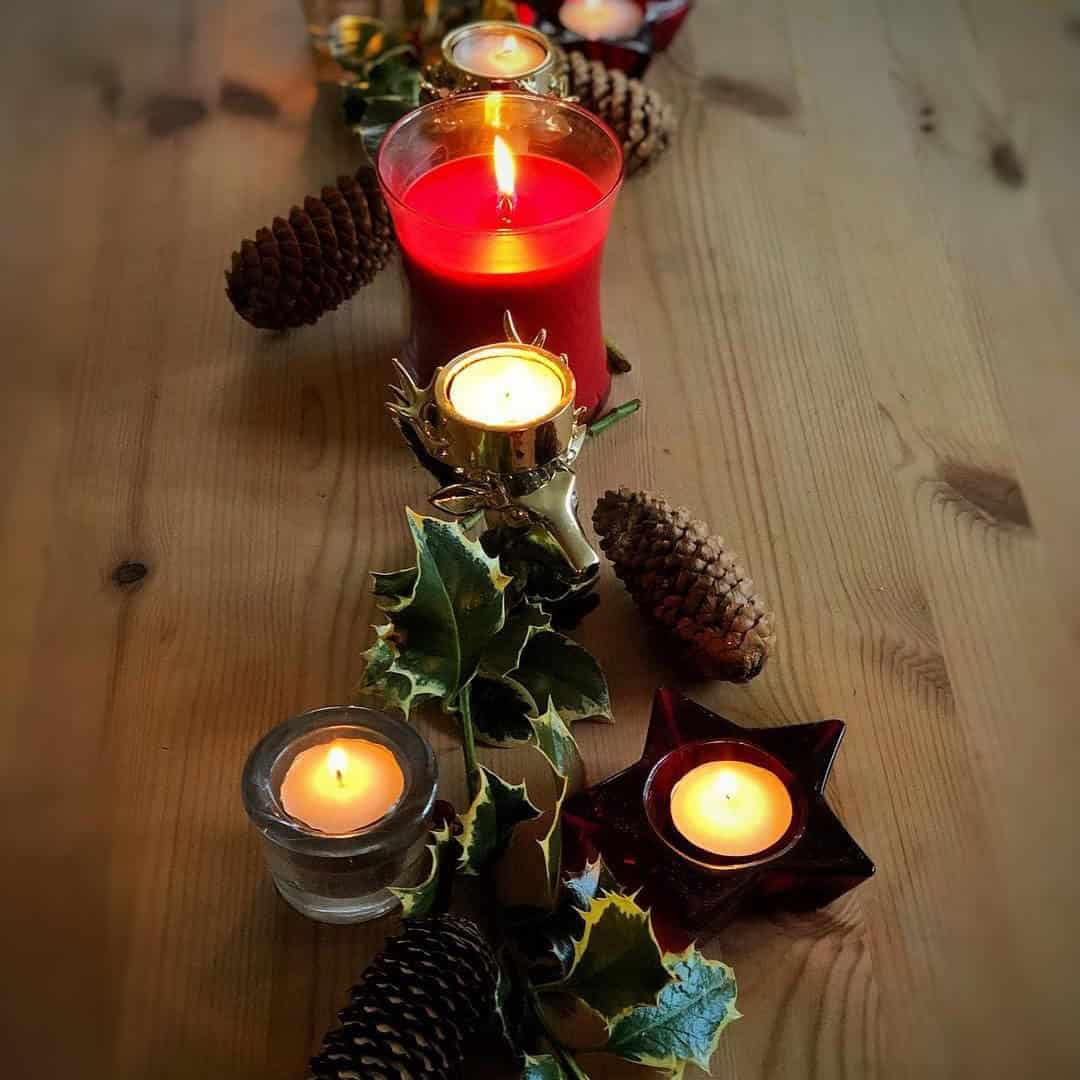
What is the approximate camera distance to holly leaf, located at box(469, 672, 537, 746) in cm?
62

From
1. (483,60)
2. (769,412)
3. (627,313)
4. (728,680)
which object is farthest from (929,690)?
(483,60)

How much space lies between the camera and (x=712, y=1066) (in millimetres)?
522

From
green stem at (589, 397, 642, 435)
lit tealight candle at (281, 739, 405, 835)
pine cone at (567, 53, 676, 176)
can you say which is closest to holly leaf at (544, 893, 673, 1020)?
lit tealight candle at (281, 739, 405, 835)

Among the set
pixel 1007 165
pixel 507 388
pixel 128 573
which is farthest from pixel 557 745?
pixel 1007 165

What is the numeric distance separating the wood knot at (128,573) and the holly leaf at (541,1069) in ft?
1.12

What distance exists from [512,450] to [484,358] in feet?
0.22

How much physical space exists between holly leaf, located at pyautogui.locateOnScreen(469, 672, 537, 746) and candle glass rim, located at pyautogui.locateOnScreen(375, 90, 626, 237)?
0.22 m

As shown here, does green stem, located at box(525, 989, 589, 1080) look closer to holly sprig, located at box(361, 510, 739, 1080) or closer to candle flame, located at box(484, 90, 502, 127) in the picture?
holly sprig, located at box(361, 510, 739, 1080)

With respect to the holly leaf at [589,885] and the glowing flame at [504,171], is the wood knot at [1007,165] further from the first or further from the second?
the holly leaf at [589,885]

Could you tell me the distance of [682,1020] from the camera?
0.49 meters

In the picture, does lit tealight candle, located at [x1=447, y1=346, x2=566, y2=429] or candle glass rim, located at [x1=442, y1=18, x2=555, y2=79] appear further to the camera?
candle glass rim, located at [x1=442, y1=18, x2=555, y2=79]

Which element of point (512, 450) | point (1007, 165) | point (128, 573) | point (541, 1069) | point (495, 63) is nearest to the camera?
point (541, 1069)

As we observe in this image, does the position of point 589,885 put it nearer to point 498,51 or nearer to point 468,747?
point 468,747

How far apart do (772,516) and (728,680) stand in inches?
4.9
